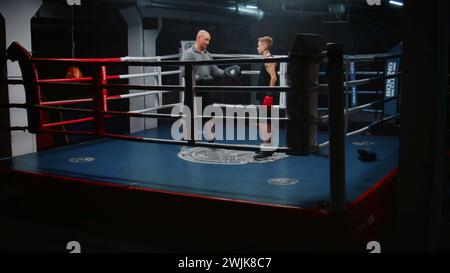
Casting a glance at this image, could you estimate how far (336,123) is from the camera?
10.5ft

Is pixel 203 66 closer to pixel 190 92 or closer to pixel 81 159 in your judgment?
pixel 81 159

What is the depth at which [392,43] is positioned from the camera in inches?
509

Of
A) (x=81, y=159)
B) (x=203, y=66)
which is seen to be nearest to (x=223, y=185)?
(x=81, y=159)

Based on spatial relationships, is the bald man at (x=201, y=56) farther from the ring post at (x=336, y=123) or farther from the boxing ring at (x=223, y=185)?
the ring post at (x=336, y=123)

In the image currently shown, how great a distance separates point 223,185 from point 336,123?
120 centimetres

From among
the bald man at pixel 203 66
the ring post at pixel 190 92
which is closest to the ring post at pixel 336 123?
the ring post at pixel 190 92

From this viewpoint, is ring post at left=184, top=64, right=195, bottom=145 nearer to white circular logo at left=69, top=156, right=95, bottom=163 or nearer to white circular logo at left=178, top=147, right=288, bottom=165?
white circular logo at left=178, top=147, right=288, bottom=165

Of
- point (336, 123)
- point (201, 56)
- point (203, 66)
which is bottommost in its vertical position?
point (336, 123)

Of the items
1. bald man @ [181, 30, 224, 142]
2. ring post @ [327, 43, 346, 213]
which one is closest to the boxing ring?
ring post @ [327, 43, 346, 213]

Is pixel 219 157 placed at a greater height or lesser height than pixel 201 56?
lesser

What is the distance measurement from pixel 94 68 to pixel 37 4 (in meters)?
1.64

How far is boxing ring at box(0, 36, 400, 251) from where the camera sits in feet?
10.7
